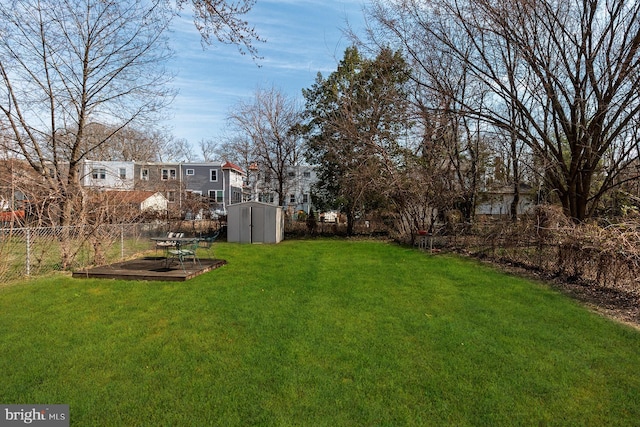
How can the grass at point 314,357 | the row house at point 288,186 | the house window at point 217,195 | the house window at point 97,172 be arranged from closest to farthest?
1. the grass at point 314,357
2. the house window at point 97,172
3. the row house at point 288,186
4. the house window at point 217,195

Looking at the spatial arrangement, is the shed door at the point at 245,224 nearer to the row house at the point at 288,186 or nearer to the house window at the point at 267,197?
the row house at the point at 288,186

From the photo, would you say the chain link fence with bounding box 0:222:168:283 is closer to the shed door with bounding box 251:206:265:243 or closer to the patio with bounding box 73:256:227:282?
the patio with bounding box 73:256:227:282

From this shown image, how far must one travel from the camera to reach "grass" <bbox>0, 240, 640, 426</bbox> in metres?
2.70

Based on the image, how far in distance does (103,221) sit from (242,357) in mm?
6978

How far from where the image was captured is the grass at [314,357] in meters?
2.70

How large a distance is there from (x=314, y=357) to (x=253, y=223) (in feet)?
46.1

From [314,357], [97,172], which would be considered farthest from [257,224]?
[314,357]

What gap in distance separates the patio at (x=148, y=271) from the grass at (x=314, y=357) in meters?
0.76

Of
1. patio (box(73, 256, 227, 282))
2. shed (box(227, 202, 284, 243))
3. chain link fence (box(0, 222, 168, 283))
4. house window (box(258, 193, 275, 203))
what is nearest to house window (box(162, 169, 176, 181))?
house window (box(258, 193, 275, 203))

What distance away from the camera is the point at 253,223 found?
17.3 m

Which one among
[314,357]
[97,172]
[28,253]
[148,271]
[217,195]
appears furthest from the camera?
[217,195]

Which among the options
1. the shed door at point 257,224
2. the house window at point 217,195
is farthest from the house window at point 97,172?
the house window at point 217,195

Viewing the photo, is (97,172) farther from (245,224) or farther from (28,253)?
(28,253)

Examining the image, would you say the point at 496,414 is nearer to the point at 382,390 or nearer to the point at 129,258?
the point at 382,390
